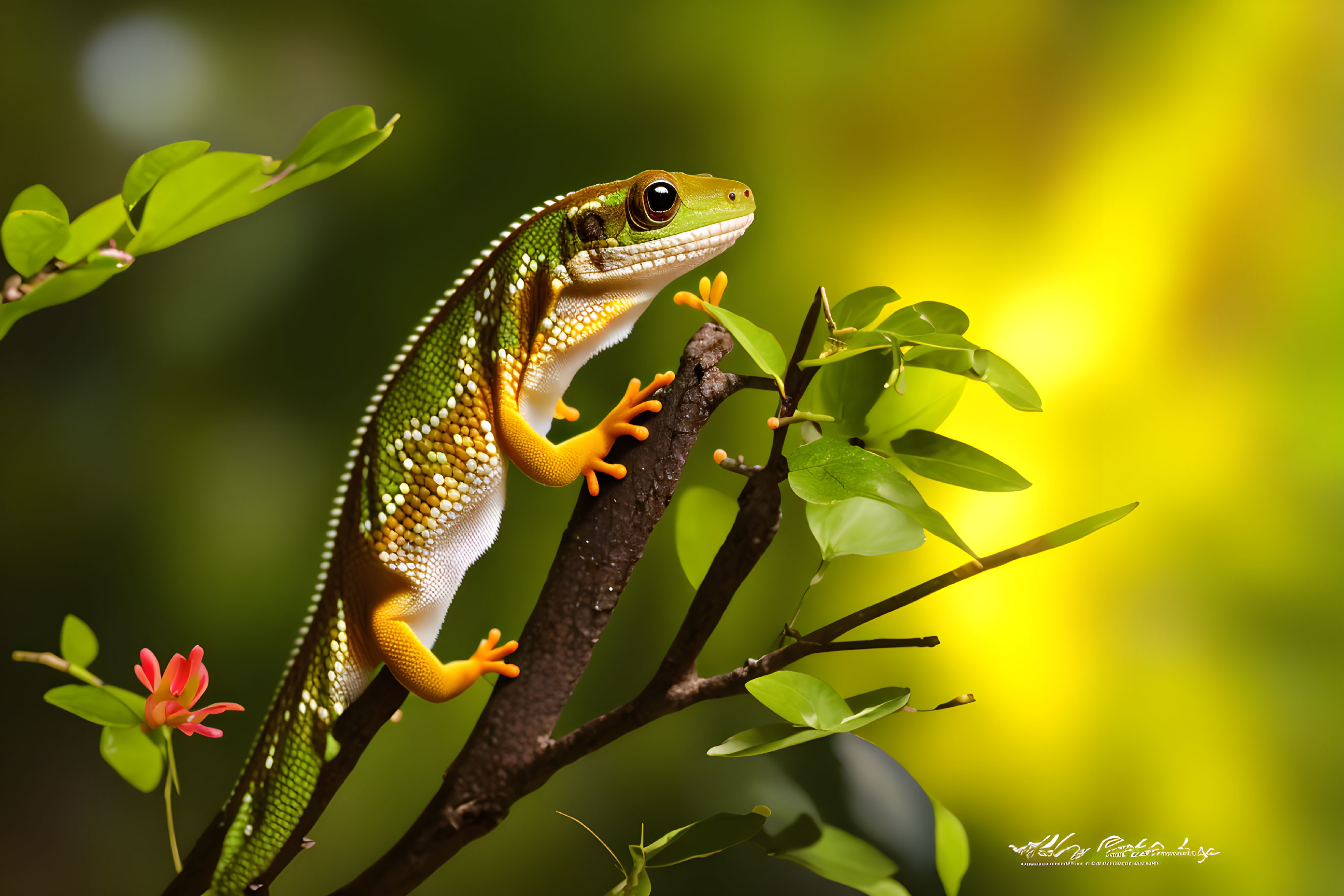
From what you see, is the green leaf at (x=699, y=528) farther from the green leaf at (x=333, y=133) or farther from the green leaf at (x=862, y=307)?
the green leaf at (x=333, y=133)

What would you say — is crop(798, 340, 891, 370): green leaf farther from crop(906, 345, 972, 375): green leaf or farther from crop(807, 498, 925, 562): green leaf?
crop(807, 498, 925, 562): green leaf

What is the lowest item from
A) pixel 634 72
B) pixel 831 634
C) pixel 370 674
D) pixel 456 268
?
pixel 370 674

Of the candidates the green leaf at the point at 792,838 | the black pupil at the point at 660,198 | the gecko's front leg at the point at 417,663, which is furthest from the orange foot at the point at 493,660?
the black pupil at the point at 660,198

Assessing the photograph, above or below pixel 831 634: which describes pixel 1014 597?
below

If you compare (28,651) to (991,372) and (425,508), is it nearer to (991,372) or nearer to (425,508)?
(425,508)

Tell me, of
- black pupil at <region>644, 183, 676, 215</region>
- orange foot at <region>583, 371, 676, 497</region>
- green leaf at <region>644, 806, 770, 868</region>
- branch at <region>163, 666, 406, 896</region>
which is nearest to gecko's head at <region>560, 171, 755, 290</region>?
black pupil at <region>644, 183, 676, 215</region>

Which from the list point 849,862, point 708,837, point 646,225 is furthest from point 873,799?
point 646,225

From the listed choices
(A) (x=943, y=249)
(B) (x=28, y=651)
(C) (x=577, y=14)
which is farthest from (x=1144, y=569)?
(B) (x=28, y=651)
